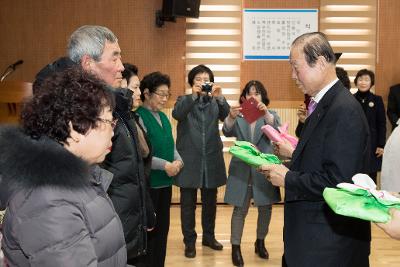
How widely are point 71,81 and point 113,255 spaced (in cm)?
49

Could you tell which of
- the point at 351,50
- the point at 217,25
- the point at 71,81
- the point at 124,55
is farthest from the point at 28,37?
the point at 71,81

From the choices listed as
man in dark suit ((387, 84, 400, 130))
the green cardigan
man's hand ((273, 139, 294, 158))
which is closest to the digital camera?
the green cardigan

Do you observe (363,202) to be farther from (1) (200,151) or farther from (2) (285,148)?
(1) (200,151)

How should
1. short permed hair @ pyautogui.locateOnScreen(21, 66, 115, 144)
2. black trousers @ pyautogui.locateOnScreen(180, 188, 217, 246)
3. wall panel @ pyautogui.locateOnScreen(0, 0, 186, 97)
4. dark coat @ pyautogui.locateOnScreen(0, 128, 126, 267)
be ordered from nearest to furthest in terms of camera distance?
dark coat @ pyautogui.locateOnScreen(0, 128, 126, 267) < short permed hair @ pyautogui.locateOnScreen(21, 66, 115, 144) < black trousers @ pyautogui.locateOnScreen(180, 188, 217, 246) < wall panel @ pyautogui.locateOnScreen(0, 0, 186, 97)

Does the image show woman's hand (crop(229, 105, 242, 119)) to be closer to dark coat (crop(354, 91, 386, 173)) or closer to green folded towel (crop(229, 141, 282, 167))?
green folded towel (crop(229, 141, 282, 167))

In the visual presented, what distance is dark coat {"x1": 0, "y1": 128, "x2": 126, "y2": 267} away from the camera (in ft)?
4.45

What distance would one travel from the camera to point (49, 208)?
1376 millimetres

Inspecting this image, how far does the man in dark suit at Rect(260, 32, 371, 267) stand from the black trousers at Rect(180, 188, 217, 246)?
7.36 ft

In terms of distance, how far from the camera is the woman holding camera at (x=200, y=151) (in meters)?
4.76

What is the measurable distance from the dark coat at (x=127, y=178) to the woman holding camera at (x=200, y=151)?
85.4 inches

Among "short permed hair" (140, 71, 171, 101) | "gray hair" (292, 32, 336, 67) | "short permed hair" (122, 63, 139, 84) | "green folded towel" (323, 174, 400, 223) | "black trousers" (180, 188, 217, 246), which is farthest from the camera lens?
"black trousers" (180, 188, 217, 246)

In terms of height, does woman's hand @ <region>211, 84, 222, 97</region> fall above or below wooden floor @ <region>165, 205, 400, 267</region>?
above

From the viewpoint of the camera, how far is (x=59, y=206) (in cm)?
138

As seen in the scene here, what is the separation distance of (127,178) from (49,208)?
114 cm
